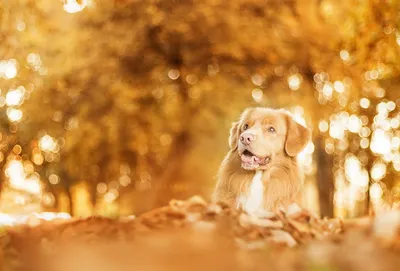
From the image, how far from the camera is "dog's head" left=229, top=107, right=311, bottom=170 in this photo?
5.00 meters

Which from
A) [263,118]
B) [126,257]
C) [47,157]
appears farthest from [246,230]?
[47,157]

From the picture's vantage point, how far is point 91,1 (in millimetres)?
11469

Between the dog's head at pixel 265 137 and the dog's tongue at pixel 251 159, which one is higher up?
the dog's head at pixel 265 137

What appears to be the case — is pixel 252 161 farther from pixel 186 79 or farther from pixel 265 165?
pixel 186 79

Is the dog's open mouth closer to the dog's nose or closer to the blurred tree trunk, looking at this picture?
Answer: the dog's nose

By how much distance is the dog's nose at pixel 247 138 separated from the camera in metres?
4.92

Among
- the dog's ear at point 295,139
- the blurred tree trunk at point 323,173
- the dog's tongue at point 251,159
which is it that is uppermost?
the dog's ear at point 295,139

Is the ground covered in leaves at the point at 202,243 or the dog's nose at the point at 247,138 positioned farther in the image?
the dog's nose at the point at 247,138

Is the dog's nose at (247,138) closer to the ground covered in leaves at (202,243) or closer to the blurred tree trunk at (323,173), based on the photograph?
the ground covered in leaves at (202,243)

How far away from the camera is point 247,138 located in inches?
194

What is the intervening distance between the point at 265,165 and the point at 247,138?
1.24ft

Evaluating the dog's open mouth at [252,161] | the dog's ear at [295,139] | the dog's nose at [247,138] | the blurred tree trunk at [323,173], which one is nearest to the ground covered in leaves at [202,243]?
the dog's nose at [247,138]

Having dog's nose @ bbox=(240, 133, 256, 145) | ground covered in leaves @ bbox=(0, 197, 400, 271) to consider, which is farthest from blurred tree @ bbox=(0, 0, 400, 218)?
ground covered in leaves @ bbox=(0, 197, 400, 271)

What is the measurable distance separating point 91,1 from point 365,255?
996cm
